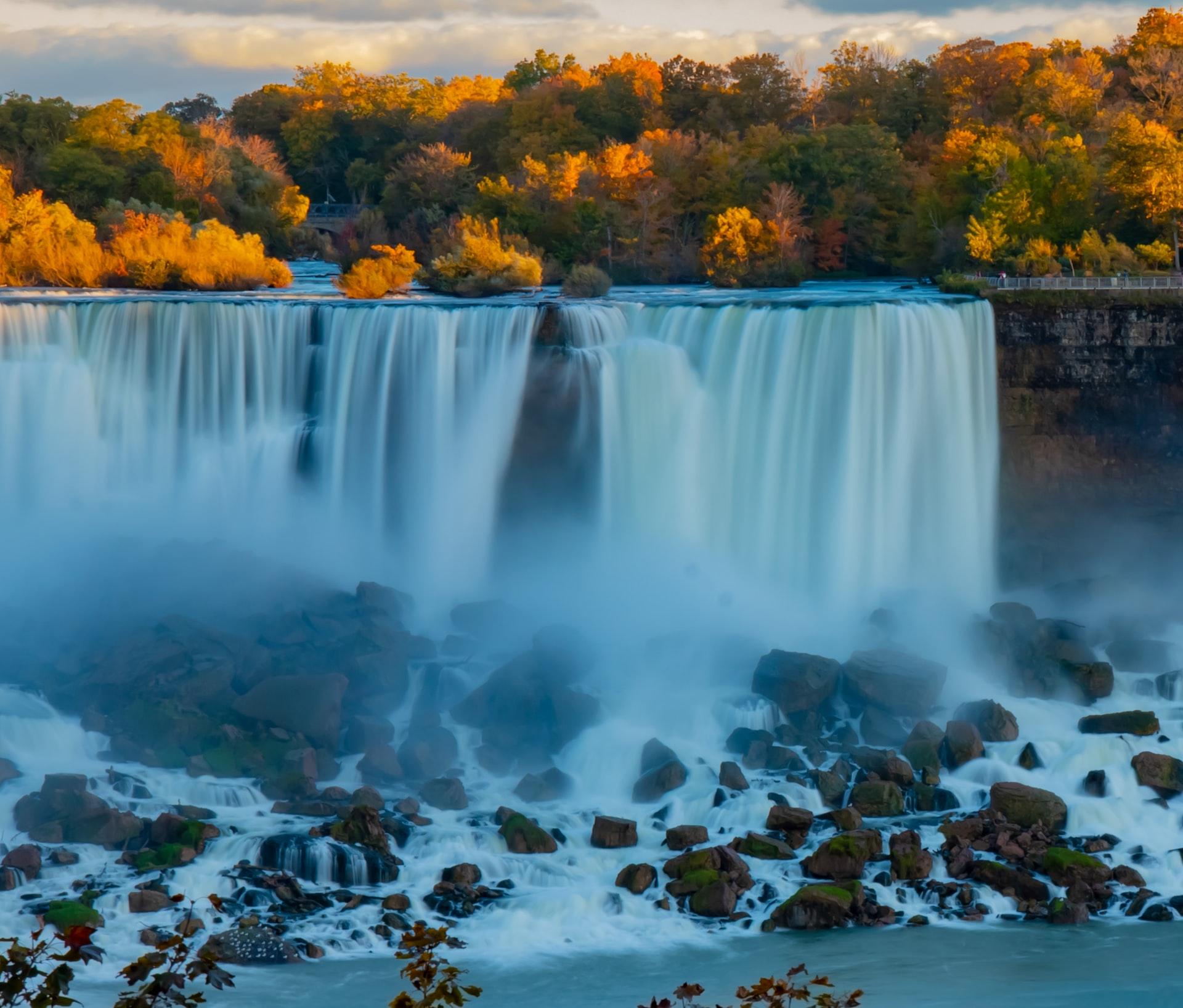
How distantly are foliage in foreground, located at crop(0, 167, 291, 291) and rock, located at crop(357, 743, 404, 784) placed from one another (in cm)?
2313

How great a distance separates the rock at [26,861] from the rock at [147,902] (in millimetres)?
1570

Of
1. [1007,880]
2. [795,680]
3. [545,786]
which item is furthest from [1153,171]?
[545,786]

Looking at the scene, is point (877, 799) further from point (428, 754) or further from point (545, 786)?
point (428, 754)

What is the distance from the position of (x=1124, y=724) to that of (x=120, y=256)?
3015cm

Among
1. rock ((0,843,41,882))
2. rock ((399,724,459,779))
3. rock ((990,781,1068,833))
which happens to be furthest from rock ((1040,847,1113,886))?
rock ((0,843,41,882))

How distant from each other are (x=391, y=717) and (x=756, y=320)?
1166cm

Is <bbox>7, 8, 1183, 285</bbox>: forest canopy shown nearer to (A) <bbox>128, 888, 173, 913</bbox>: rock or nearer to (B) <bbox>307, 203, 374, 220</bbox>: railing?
(B) <bbox>307, 203, 374, 220</bbox>: railing

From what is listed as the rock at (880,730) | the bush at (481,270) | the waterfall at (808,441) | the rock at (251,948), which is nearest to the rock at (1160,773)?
the rock at (880,730)

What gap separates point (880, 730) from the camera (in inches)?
973

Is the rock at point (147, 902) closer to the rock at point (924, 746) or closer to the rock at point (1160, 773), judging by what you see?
the rock at point (924, 746)

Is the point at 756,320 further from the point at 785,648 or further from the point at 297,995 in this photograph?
the point at 297,995

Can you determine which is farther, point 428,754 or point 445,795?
point 428,754

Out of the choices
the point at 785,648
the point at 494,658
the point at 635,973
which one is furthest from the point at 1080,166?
the point at 635,973

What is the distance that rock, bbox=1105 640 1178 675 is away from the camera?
27.8 meters
